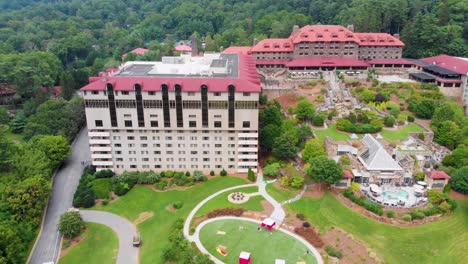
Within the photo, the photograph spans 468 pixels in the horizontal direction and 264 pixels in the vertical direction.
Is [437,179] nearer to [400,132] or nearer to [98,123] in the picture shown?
[400,132]

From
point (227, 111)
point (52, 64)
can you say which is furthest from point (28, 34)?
point (227, 111)

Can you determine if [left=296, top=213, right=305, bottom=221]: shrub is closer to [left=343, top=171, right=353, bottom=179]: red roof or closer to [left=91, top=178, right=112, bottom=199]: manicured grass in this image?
[left=343, top=171, right=353, bottom=179]: red roof

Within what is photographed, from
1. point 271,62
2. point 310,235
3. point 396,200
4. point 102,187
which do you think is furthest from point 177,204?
point 271,62

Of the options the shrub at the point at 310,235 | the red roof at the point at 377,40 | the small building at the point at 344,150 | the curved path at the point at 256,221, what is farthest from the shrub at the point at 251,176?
the red roof at the point at 377,40

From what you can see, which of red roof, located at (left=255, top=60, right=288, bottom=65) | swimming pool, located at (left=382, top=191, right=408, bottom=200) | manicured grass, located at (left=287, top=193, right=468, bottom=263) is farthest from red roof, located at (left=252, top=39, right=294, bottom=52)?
manicured grass, located at (left=287, top=193, right=468, bottom=263)

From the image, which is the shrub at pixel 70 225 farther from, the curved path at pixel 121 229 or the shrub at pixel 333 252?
the shrub at pixel 333 252

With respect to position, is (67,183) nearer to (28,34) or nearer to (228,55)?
(228,55)
